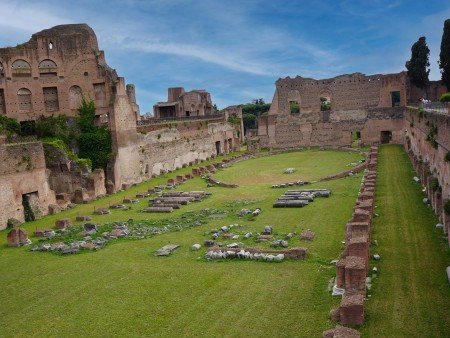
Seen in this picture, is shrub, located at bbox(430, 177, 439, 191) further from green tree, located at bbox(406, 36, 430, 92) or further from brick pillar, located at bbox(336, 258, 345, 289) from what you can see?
green tree, located at bbox(406, 36, 430, 92)

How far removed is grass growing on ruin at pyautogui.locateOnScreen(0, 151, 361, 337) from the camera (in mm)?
9273

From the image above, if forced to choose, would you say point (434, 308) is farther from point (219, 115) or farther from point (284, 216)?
point (219, 115)

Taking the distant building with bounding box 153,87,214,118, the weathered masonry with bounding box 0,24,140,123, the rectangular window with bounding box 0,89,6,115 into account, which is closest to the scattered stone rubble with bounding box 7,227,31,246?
the weathered masonry with bounding box 0,24,140,123

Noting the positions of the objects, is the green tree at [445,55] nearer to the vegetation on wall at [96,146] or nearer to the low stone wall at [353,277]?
the vegetation on wall at [96,146]

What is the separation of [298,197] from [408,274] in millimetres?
9550

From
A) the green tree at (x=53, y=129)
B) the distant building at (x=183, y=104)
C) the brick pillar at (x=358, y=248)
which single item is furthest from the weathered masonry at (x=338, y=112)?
the brick pillar at (x=358, y=248)

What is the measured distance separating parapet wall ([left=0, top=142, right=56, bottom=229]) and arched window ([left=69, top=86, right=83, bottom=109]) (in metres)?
9.10

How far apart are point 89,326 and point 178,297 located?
6.54 ft

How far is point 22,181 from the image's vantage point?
21.1 metres

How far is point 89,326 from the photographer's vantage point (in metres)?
9.54

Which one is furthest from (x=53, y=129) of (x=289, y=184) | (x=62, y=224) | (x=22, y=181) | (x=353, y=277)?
(x=353, y=277)

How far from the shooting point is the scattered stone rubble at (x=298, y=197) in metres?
19.2

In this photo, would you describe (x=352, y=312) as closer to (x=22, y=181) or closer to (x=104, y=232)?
(x=104, y=232)

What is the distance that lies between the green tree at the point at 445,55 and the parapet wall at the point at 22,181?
28273 mm
